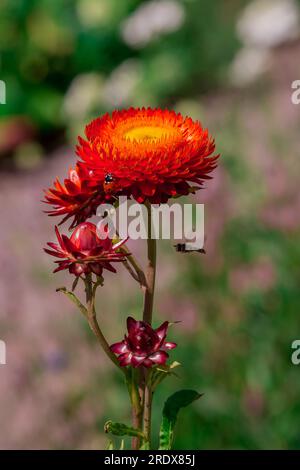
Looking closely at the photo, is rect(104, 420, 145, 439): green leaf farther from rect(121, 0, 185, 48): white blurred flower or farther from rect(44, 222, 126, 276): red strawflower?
rect(121, 0, 185, 48): white blurred flower

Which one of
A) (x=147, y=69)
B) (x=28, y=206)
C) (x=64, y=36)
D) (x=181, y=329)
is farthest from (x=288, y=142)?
(x=64, y=36)

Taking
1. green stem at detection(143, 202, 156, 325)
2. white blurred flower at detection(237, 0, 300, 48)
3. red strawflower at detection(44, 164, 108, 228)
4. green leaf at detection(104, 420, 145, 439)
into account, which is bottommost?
green leaf at detection(104, 420, 145, 439)

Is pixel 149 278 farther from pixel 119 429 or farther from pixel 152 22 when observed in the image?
pixel 152 22

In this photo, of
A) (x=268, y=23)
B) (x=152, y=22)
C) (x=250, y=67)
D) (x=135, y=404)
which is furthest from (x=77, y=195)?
(x=152, y=22)

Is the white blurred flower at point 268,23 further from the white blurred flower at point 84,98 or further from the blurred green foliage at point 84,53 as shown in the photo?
the white blurred flower at point 84,98

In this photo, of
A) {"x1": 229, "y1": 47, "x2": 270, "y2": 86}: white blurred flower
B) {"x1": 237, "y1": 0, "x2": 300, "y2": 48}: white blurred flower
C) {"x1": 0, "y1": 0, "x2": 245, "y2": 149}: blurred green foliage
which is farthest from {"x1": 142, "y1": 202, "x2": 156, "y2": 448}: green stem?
{"x1": 0, "y1": 0, "x2": 245, "y2": 149}: blurred green foliage

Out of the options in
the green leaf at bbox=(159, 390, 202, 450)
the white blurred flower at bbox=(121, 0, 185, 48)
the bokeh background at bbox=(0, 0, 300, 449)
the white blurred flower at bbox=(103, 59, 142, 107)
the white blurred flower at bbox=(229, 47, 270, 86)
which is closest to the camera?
the green leaf at bbox=(159, 390, 202, 450)
